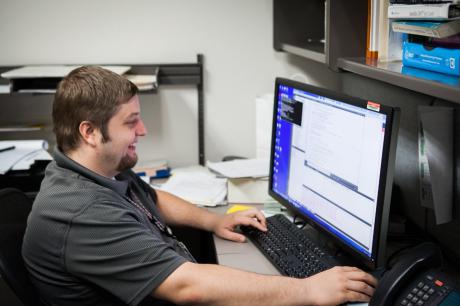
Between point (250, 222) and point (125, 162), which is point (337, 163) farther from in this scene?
point (125, 162)

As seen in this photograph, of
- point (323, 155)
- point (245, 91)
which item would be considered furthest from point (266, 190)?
point (245, 91)

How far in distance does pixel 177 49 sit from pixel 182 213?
0.88 meters

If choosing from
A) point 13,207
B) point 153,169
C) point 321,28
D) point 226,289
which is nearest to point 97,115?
point 13,207

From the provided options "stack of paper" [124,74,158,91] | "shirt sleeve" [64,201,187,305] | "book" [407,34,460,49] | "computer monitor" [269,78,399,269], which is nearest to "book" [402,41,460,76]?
"book" [407,34,460,49]

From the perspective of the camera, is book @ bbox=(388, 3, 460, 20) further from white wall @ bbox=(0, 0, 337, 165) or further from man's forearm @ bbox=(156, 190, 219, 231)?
white wall @ bbox=(0, 0, 337, 165)

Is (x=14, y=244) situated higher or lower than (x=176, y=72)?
lower

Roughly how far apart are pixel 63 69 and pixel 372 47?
1.26 m

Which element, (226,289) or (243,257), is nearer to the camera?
(226,289)

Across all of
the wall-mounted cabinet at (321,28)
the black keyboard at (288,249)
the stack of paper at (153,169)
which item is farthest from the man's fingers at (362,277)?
the stack of paper at (153,169)

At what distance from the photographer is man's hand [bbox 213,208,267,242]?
1.71 meters

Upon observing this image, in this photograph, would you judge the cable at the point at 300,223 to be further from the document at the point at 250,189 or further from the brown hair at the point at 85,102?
the brown hair at the point at 85,102

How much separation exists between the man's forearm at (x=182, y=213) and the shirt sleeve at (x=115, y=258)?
526mm

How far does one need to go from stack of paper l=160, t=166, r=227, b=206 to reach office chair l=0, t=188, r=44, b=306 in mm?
Answer: 641

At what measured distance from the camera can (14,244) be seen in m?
1.38
